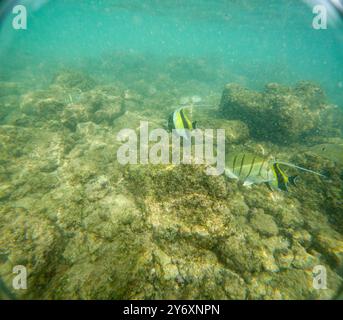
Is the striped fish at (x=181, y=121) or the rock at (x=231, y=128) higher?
the striped fish at (x=181, y=121)

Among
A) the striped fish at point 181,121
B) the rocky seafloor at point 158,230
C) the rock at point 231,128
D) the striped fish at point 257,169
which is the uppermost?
the striped fish at point 181,121

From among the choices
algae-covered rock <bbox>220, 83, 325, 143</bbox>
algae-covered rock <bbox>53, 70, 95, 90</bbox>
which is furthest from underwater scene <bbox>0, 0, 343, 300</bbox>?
algae-covered rock <bbox>53, 70, 95, 90</bbox>

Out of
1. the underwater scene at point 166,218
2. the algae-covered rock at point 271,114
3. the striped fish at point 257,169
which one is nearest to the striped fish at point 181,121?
the underwater scene at point 166,218

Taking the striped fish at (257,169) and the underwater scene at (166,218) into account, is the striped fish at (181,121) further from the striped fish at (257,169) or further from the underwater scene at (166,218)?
the striped fish at (257,169)

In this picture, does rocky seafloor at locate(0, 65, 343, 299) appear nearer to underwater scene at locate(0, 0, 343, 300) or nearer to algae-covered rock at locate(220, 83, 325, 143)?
underwater scene at locate(0, 0, 343, 300)

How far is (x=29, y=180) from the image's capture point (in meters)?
4.29

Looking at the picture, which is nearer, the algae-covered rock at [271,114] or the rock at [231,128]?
A: the rock at [231,128]

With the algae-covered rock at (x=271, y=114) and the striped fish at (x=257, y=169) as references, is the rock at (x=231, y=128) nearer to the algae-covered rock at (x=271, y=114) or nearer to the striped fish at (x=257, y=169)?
the algae-covered rock at (x=271, y=114)

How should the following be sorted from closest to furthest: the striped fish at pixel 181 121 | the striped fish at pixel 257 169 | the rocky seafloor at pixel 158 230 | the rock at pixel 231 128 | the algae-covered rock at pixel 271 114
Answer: the rocky seafloor at pixel 158 230
the striped fish at pixel 257 169
the striped fish at pixel 181 121
the rock at pixel 231 128
the algae-covered rock at pixel 271 114

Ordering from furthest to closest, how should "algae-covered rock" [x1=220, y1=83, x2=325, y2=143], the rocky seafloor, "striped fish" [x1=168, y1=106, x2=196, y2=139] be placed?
1. "algae-covered rock" [x1=220, y1=83, x2=325, y2=143]
2. "striped fish" [x1=168, y1=106, x2=196, y2=139]
3. the rocky seafloor

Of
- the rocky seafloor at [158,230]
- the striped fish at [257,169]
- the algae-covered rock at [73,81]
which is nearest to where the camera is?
the rocky seafloor at [158,230]

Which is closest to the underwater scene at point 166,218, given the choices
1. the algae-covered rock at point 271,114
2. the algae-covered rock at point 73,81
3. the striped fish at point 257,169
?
the striped fish at point 257,169

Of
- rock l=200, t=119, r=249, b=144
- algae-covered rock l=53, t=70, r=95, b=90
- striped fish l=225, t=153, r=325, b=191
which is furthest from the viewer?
algae-covered rock l=53, t=70, r=95, b=90

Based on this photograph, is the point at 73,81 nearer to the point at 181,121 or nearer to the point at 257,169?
the point at 181,121
